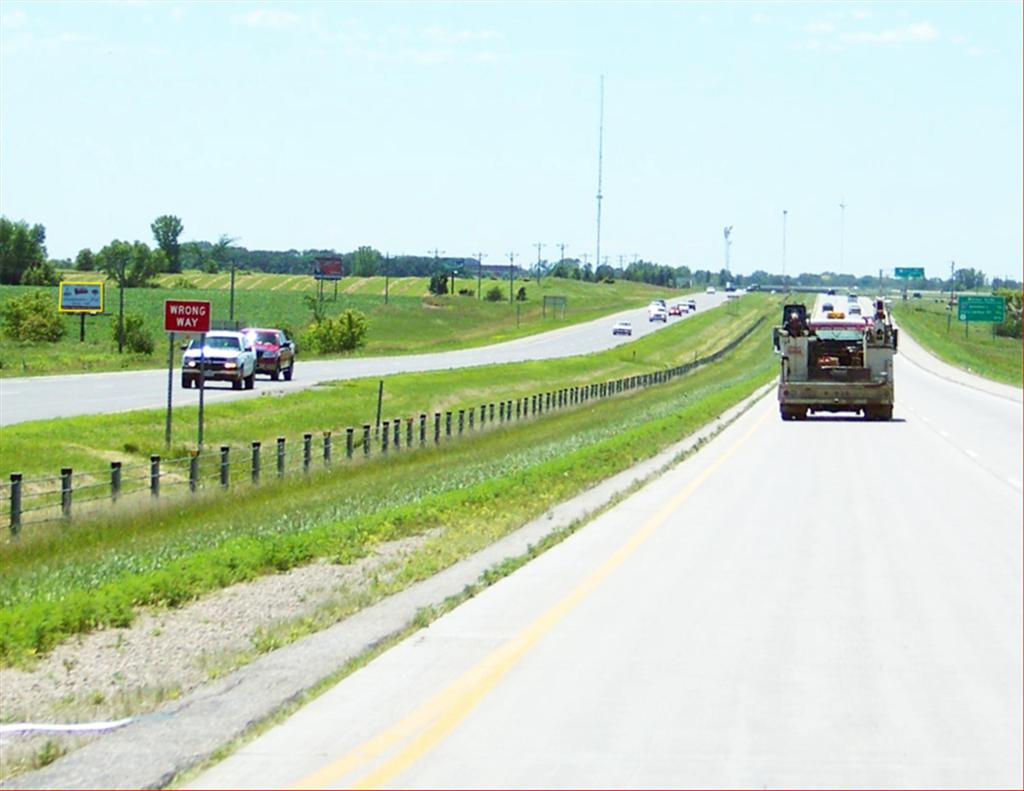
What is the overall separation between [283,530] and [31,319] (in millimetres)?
69997

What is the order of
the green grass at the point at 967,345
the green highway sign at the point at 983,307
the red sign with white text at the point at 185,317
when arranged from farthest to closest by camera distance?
the green highway sign at the point at 983,307, the green grass at the point at 967,345, the red sign with white text at the point at 185,317

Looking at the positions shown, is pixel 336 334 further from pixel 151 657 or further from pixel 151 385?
pixel 151 657

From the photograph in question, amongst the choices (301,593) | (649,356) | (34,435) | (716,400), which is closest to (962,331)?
(649,356)

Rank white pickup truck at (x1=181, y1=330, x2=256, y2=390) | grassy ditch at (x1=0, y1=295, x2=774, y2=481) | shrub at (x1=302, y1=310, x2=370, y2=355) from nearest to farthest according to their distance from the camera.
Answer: grassy ditch at (x1=0, y1=295, x2=774, y2=481) < white pickup truck at (x1=181, y1=330, x2=256, y2=390) < shrub at (x1=302, y1=310, x2=370, y2=355)

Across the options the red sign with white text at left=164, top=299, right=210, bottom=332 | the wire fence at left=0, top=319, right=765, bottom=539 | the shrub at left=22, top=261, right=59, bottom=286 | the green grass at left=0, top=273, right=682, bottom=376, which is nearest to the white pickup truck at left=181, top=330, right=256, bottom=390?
the wire fence at left=0, top=319, right=765, bottom=539

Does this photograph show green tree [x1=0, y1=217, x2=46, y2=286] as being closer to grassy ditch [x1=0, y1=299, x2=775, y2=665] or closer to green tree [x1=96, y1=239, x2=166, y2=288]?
green tree [x1=96, y1=239, x2=166, y2=288]

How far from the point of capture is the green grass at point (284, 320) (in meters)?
74.1

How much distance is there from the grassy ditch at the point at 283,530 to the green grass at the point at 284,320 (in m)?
35.1

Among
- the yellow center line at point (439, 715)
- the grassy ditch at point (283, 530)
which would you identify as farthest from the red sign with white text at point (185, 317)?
the yellow center line at point (439, 715)

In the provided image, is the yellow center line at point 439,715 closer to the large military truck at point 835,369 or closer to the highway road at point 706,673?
the highway road at point 706,673

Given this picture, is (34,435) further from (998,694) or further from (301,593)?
(998,694)

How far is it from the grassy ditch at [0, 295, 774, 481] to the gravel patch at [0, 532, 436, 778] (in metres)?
7.93

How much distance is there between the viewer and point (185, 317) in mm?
30141

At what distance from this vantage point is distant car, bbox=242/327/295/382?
199 feet
